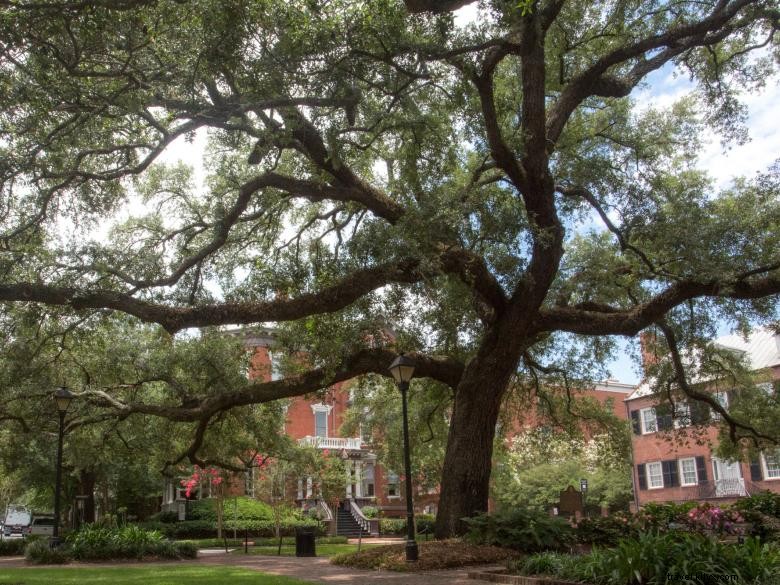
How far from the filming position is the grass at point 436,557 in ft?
38.0

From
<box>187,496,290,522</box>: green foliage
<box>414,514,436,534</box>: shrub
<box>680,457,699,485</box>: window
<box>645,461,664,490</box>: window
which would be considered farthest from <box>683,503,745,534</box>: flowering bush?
<box>645,461,664,490</box>: window

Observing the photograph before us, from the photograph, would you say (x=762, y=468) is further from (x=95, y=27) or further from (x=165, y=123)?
(x=95, y=27)

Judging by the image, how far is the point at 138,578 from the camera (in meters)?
12.8

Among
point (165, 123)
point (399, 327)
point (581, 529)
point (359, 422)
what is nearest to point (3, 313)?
point (165, 123)

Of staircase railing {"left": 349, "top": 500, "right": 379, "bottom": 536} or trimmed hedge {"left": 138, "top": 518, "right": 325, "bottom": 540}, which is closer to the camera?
trimmed hedge {"left": 138, "top": 518, "right": 325, "bottom": 540}

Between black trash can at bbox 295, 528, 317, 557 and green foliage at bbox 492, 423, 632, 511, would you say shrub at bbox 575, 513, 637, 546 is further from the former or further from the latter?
green foliage at bbox 492, 423, 632, 511

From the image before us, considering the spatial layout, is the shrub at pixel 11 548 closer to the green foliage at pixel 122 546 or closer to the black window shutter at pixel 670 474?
the green foliage at pixel 122 546

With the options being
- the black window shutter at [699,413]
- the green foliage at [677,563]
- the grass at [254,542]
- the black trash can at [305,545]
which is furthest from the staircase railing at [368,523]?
the green foliage at [677,563]

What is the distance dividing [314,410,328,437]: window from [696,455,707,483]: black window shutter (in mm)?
22417

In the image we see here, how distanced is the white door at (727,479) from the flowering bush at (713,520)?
25390 mm

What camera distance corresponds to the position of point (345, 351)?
1522cm

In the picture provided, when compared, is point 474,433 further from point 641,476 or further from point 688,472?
point 641,476

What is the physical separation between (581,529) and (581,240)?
10.3m

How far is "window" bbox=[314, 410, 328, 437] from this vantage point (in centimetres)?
4594
